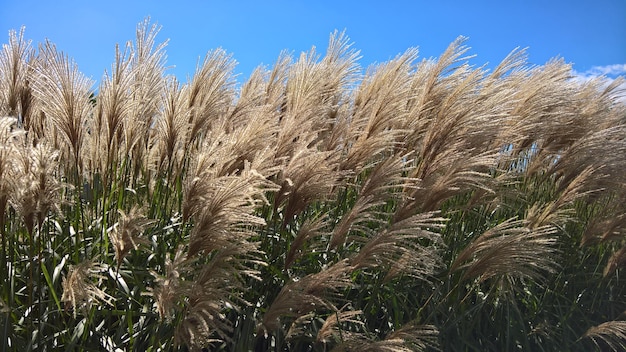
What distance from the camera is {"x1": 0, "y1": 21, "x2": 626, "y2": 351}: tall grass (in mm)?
2291

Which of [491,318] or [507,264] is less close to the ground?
[507,264]

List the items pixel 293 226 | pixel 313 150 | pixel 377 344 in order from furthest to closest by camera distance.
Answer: pixel 293 226 < pixel 313 150 < pixel 377 344

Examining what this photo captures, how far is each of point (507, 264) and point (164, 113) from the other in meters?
1.59

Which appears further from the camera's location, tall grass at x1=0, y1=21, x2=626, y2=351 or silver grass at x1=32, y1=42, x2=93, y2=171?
silver grass at x1=32, y1=42, x2=93, y2=171

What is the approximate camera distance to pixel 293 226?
129 inches

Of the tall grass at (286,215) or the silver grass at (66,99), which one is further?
the silver grass at (66,99)

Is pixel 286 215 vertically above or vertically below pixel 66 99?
below

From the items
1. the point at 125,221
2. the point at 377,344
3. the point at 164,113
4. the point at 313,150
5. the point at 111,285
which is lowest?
the point at 377,344

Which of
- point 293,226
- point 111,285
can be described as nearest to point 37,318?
point 111,285

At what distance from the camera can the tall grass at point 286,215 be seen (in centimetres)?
229

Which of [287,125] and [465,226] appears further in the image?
[465,226]

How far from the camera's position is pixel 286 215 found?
2705 millimetres

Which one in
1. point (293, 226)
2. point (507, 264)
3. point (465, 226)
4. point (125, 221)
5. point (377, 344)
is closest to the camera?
point (125, 221)

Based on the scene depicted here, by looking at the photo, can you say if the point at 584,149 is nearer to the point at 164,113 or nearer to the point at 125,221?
the point at 164,113
